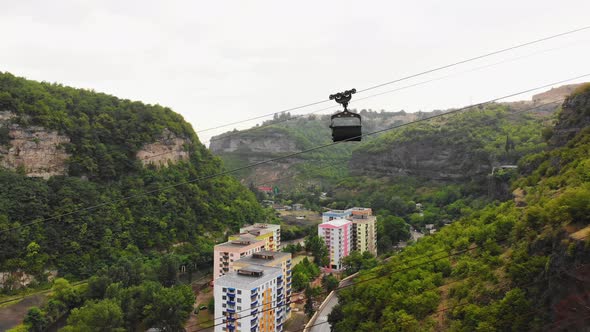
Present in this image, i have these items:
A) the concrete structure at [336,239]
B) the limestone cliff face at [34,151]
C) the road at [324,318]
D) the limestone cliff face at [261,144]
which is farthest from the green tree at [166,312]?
the limestone cliff face at [261,144]

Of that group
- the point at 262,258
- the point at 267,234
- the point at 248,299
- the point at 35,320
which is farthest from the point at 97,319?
the point at 267,234

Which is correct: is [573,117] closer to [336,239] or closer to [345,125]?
[345,125]

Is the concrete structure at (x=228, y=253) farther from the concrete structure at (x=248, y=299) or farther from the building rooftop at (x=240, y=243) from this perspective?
the concrete structure at (x=248, y=299)

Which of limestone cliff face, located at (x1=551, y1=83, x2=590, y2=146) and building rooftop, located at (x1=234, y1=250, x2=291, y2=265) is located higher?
limestone cliff face, located at (x1=551, y1=83, x2=590, y2=146)

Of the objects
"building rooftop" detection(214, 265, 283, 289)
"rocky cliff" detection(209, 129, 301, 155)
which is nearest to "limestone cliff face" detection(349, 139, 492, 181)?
"rocky cliff" detection(209, 129, 301, 155)

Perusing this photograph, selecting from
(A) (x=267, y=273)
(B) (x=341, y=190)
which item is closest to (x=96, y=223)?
(A) (x=267, y=273)

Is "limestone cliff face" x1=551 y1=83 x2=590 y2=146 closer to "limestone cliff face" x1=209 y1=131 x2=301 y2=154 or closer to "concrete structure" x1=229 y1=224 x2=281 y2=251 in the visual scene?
"concrete structure" x1=229 y1=224 x2=281 y2=251
